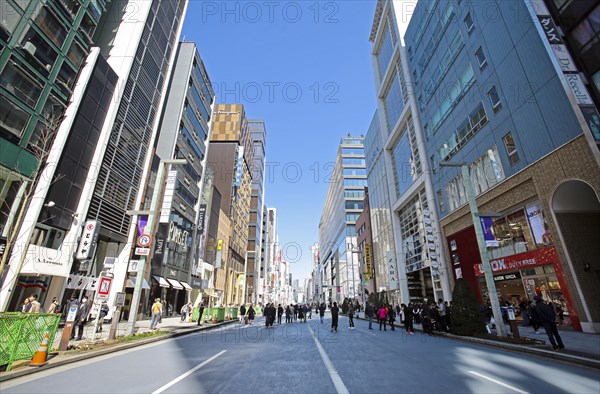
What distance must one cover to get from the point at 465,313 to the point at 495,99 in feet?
48.5

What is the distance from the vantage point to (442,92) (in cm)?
2853

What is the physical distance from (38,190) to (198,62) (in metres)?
33.9

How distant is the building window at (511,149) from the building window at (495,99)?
225 centimetres

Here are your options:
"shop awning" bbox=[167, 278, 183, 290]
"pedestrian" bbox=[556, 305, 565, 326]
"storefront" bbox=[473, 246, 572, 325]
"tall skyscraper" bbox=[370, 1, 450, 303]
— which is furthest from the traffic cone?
"tall skyscraper" bbox=[370, 1, 450, 303]

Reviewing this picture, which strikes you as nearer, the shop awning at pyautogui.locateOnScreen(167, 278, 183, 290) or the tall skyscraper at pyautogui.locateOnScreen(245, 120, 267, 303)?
Answer: the shop awning at pyautogui.locateOnScreen(167, 278, 183, 290)

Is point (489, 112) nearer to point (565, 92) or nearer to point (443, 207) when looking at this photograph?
point (565, 92)

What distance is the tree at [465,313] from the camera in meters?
14.5

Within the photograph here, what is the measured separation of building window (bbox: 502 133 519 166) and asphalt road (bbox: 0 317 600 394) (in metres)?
13.3

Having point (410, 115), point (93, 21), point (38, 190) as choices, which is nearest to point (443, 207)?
point (410, 115)

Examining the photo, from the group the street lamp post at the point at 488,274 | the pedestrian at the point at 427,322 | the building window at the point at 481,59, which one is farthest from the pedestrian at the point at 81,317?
the building window at the point at 481,59

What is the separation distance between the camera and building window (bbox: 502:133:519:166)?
18.7m

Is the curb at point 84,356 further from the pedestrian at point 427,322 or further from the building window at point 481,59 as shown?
the building window at point 481,59

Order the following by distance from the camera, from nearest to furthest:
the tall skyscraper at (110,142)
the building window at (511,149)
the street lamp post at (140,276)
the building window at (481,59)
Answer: the street lamp post at (140,276), the building window at (511,149), the tall skyscraper at (110,142), the building window at (481,59)

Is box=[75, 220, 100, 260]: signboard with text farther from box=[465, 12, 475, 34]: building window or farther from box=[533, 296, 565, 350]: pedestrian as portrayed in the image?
box=[465, 12, 475, 34]: building window
